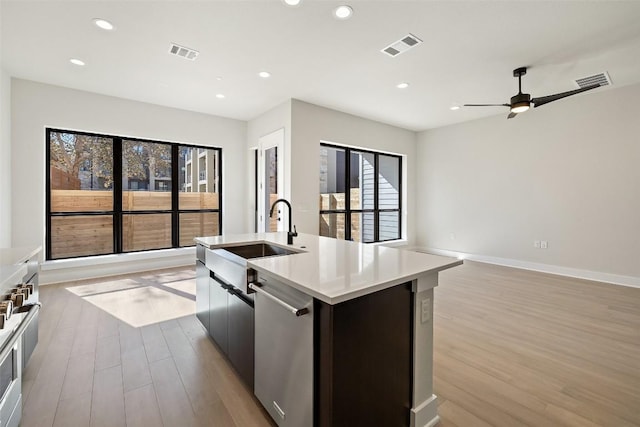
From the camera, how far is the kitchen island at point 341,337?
124 centimetres

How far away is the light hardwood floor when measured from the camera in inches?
67.4

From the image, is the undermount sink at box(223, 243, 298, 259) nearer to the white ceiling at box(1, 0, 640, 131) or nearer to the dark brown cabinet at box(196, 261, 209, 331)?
the dark brown cabinet at box(196, 261, 209, 331)

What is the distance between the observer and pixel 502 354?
2385mm

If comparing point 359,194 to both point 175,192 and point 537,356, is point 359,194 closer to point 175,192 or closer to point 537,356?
point 175,192

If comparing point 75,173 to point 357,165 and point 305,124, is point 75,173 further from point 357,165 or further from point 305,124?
point 357,165

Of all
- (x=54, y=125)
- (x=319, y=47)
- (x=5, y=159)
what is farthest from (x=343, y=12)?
(x=5, y=159)

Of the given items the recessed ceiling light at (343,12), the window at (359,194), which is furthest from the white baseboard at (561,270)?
the recessed ceiling light at (343,12)

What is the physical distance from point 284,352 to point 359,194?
5.35m

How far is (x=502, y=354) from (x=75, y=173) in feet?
20.3

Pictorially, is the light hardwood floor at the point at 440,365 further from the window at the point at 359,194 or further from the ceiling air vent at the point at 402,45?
the ceiling air vent at the point at 402,45

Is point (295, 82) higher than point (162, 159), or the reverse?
point (295, 82)

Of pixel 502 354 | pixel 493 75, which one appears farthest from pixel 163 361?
pixel 493 75

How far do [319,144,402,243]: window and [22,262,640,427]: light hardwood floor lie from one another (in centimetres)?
285

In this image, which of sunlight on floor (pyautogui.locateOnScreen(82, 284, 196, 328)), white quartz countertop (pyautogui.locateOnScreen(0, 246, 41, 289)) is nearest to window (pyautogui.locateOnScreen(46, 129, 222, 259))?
sunlight on floor (pyautogui.locateOnScreen(82, 284, 196, 328))
